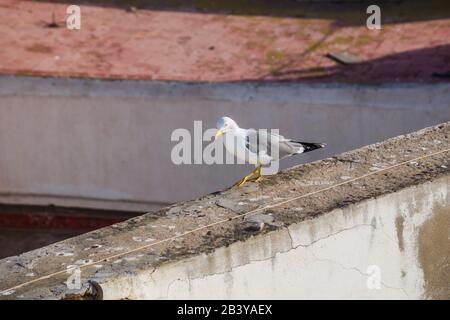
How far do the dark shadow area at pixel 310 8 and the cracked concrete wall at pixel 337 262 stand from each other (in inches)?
361

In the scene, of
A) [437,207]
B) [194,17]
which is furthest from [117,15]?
[437,207]

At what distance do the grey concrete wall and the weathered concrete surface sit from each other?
455 cm

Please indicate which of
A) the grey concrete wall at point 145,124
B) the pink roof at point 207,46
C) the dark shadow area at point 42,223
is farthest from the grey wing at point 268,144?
the pink roof at point 207,46

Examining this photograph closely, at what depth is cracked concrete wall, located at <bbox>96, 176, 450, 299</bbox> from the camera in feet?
17.3

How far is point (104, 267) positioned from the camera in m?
5.34

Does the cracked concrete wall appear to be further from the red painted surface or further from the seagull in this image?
the red painted surface

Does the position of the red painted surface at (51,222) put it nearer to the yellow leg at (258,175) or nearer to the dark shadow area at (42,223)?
the dark shadow area at (42,223)

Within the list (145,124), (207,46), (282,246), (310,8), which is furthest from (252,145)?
(310,8)

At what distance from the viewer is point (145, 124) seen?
38.2 feet

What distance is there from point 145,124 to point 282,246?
6278 millimetres

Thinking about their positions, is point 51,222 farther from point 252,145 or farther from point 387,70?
point 252,145

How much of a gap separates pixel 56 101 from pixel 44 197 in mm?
1163

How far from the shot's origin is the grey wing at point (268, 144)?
21.7 feet
